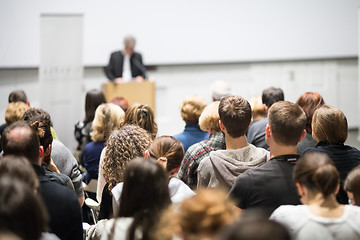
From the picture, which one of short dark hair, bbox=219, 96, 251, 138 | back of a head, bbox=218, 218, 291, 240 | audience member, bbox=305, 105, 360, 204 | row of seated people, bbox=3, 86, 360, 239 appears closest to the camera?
back of a head, bbox=218, 218, 291, 240

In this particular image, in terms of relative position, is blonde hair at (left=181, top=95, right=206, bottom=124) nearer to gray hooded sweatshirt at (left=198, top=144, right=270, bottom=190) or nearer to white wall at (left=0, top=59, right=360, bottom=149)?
gray hooded sweatshirt at (left=198, top=144, right=270, bottom=190)

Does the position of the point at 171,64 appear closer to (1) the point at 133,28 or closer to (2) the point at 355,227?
(1) the point at 133,28

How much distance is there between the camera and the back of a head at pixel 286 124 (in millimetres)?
2471

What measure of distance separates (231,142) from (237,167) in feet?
0.64

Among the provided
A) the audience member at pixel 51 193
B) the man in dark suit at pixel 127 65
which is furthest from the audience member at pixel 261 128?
the man in dark suit at pixel 127 65

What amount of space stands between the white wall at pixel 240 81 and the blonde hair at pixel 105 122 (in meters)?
3.55

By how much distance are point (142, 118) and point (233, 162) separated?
3.32ft

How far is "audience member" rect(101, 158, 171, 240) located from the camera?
72.5 inches

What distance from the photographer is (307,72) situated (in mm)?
8773

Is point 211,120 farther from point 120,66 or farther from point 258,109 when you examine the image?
point 120,66

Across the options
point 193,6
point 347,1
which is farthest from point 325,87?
point 193,6

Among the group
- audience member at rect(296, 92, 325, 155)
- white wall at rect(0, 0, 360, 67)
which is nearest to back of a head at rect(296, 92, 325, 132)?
audience member at rect(296, 92, 325, 155)

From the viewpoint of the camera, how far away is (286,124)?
248cm

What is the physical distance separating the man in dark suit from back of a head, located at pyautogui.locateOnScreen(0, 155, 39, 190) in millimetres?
5038
